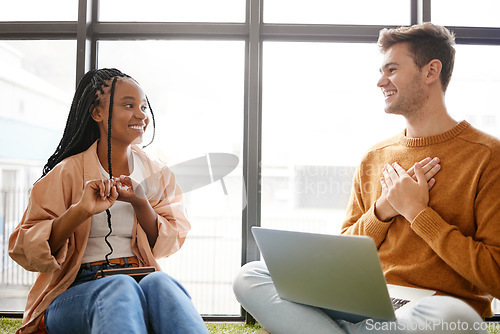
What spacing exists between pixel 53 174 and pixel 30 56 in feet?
2.93

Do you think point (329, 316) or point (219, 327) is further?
point (219, 327)

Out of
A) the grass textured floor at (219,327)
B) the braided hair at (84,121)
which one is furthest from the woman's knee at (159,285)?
the grass textured floor at (219,327)

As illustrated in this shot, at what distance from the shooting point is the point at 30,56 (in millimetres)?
1993

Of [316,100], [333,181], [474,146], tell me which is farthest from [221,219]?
[474,146]

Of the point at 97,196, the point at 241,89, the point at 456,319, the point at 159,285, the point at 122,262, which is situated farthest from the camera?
the point at 241,89

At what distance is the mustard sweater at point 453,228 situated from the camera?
3.93 feet

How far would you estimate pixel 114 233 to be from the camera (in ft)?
4.76

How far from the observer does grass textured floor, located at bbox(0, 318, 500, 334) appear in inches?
69.7

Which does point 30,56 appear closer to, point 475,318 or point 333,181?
point 333,181

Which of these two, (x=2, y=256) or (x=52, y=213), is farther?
(x=2, y=256)

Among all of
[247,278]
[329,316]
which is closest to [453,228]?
[329,316]

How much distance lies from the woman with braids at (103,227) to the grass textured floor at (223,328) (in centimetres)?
54

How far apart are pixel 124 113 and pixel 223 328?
1.05 metres

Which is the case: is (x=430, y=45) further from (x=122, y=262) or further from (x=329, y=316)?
(x=122, y=262)
